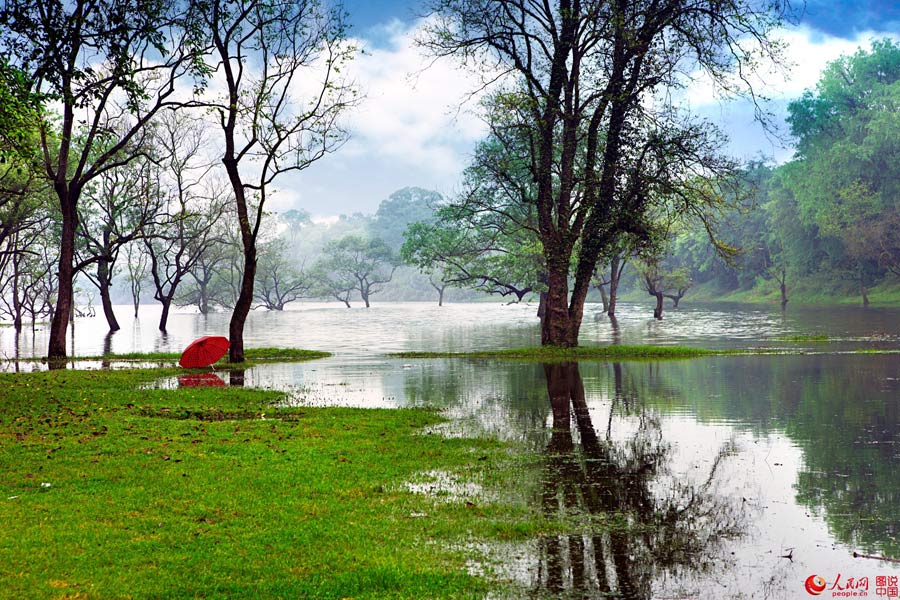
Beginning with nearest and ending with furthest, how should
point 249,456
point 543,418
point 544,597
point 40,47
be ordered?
point 544,597 → point 249,456 → point 543,418 → point 40,47

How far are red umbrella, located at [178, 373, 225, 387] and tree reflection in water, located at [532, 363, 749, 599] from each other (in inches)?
504

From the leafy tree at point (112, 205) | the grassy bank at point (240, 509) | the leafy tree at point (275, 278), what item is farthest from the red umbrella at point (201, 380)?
the leafy tree at point (275, 278)

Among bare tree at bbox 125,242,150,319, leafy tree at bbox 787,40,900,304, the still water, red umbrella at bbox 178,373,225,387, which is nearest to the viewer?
the still water

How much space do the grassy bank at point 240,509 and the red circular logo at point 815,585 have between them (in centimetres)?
277

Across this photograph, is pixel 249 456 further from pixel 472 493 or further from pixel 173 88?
pixel 173 88

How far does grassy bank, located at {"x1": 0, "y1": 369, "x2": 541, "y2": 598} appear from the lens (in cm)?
685

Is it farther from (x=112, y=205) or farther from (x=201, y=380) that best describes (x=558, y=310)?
(x=112, y=205)

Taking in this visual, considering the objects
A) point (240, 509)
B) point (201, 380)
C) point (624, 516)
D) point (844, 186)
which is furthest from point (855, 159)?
point (240, 509)

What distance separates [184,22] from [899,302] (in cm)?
8029

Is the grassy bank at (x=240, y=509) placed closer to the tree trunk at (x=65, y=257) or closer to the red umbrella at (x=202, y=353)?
the red umbrella at (x=202, y=353)

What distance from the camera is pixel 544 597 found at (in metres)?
6.63

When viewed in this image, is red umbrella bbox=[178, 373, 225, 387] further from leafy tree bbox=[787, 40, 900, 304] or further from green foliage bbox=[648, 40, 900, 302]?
leafy tree bbox=[787, 40, 900, 304]

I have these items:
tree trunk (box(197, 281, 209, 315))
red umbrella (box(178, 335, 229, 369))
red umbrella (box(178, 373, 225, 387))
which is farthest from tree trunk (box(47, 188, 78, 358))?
tree trunk (box(197, 281, 209, 315))

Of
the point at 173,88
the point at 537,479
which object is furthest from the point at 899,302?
the point at 537,479
